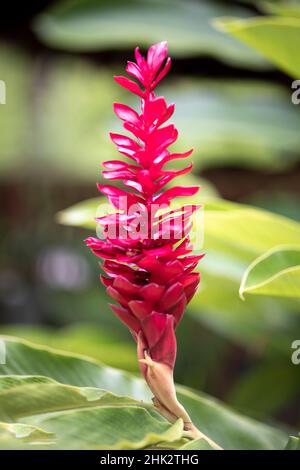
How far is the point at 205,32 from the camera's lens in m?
1.27

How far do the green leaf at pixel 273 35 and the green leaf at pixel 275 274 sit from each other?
270 millimetres

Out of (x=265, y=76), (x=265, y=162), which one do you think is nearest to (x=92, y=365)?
(x=265, y=162)

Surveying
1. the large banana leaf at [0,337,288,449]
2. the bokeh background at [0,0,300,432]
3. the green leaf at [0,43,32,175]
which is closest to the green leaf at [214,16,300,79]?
the bokeh background at [0,0,300,432]

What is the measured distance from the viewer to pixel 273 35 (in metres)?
0.75

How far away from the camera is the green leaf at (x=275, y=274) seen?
532mm

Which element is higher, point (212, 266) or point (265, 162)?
point (265, 162)

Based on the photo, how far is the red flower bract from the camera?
0.44 m

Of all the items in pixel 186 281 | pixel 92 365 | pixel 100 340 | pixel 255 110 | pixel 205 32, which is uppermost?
pixel 205 32

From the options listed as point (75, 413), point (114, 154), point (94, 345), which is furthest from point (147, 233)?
point (114, 154)

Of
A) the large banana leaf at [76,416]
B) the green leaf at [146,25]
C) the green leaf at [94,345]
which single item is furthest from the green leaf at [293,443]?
the green leaf at [146,25]

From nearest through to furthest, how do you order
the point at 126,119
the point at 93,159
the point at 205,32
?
1. the point at 126,119
2. the point at 205,32
3. the point at 93,159

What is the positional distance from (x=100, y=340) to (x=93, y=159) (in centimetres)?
100

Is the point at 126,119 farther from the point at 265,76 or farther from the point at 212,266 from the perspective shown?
the point at 265,76

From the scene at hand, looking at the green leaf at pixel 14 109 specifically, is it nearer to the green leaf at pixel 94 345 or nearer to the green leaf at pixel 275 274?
the green leaf at pixel 94 345
